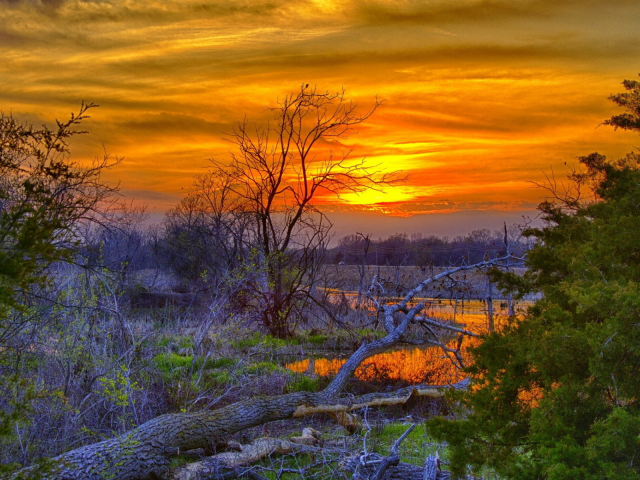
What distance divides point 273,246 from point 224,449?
10407 millimetres

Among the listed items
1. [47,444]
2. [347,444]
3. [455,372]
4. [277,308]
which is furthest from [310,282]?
[47,444]

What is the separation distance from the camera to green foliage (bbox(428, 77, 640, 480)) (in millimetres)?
4004

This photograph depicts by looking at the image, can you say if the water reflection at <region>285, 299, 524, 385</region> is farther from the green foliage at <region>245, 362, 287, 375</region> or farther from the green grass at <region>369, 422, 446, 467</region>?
the green grass at <region>369, 422, 446, 467</region>

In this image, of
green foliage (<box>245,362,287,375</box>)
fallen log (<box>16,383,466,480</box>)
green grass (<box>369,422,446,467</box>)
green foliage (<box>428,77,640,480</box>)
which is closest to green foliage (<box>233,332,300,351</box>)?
green foliage (<box>245,362,287,375</box>)

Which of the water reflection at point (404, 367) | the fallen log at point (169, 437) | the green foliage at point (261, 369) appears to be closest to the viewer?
the fallen log at point (169, 437)

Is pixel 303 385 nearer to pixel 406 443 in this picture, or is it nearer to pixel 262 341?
pixel 262 341

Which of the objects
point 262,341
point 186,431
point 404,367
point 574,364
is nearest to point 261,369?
point 262,341

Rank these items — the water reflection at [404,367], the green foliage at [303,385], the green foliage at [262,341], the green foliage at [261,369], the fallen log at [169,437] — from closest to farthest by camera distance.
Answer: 1. the fallen log at [169,437]
2. the green foliage at [303,385]
3. the green foliage at [261,369]
4. the water reflection at [404,367]
5. the green foliage at [262,341]

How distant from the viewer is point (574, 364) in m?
4.43

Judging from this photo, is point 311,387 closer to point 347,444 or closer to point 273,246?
point 347,444

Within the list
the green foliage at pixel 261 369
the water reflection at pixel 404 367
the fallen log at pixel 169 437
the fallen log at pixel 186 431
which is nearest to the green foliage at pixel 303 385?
the green foliage at pixel 261 369

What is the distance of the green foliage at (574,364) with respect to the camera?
400cm

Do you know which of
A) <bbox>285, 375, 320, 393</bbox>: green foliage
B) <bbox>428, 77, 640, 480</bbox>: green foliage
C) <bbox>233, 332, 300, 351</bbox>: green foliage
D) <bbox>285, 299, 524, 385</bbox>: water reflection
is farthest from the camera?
<bbox>233, 332, 300, 351</bbox>: green foliage

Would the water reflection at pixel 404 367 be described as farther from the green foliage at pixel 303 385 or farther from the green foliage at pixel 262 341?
the green foliage at pixel 303 385
